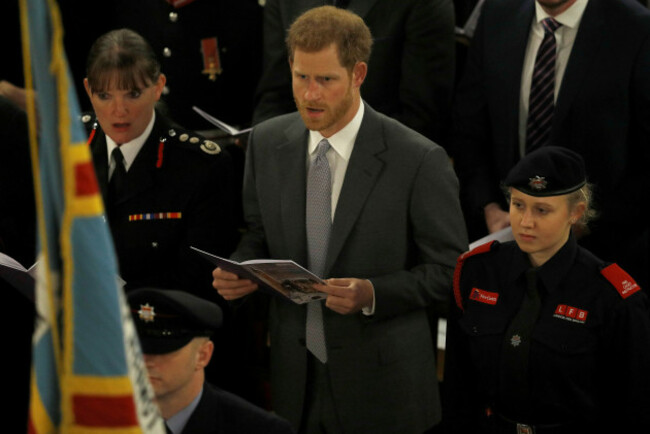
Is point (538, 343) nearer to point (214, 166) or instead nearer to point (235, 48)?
point (214, 166)

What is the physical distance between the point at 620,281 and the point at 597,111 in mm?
888

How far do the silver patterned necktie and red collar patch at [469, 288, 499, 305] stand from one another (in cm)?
48

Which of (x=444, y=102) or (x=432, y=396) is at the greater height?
(x=444, y=102)

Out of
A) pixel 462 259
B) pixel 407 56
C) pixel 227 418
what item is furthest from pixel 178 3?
pixel 227 418

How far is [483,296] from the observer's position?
3098 millimetres

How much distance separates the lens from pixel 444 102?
156 inches

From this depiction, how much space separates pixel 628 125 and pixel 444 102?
2.42 feet

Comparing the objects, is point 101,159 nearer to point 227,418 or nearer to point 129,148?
point 129,148

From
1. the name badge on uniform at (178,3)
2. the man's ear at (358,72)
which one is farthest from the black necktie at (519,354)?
the name badge on uniform at (178,3)

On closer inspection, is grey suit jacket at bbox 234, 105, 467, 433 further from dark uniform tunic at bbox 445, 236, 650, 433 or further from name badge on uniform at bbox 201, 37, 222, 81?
name badge on uniform at bbox 201, 37, 222, 81

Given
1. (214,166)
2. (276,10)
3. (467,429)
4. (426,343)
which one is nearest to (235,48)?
(276,10)

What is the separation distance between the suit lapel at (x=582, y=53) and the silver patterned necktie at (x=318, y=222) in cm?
98

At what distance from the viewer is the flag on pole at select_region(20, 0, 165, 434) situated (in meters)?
1.19

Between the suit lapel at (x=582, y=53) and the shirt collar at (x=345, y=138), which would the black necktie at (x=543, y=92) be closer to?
the suit lapel at (x=582, y=53)
